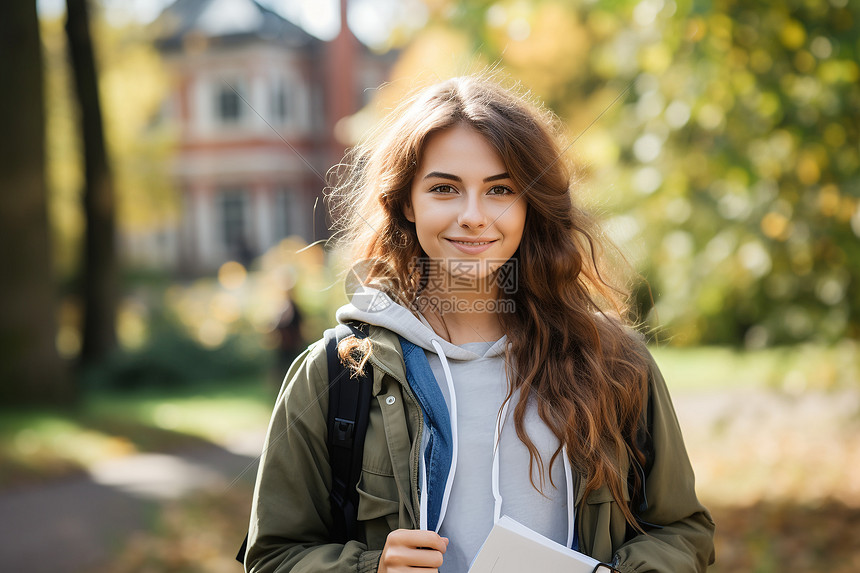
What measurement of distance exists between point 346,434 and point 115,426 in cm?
832

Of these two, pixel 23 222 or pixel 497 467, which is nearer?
pixel 497 467

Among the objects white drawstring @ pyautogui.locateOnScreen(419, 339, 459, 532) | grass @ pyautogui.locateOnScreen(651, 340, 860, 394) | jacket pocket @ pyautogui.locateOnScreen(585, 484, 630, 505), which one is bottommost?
grass @ pyautogui.locateOnScreen(651, 340, 860, 394)

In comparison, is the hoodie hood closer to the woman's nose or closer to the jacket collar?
the jacket collar

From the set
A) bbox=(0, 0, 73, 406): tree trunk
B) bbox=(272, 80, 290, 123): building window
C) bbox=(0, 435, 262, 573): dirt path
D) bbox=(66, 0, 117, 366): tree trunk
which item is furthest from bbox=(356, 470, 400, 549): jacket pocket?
bbox=(272, 80, 290, 123): building window

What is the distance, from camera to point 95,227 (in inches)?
512

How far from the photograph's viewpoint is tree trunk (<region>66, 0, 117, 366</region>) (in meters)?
12.5

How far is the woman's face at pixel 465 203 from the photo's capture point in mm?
1888

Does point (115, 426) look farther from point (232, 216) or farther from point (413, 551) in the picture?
point (232, 216)

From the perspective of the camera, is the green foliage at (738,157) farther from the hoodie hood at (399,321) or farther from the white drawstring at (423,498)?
the white drawstring at (423,498)

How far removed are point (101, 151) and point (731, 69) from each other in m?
11.1

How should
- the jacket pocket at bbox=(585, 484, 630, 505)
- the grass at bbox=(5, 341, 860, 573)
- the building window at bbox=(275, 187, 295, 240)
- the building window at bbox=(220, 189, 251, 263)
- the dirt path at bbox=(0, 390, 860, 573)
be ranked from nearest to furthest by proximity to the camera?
the jacket pocket at bbox=(585, 484, 630, 505) → the grass at bbox=(5, 341, 860, 573) → the dirt path at bbox=(0, 390, 860, 573) → the building window at bbox=(275, 187, 295, 240) → the building window at bbox=(220, 189, 251, 263)

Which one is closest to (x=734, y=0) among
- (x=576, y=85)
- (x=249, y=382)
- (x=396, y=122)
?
(x=396, y=122)

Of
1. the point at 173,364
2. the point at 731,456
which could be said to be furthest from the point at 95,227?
the point at 731,456

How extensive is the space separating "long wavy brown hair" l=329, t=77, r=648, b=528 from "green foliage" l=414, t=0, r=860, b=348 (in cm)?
217
